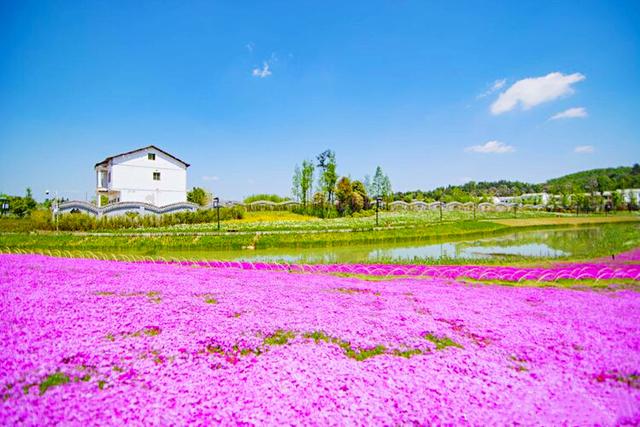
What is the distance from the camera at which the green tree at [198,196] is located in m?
66.4

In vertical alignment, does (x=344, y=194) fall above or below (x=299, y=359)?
above

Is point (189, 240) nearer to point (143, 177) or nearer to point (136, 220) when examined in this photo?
point (136, 220)

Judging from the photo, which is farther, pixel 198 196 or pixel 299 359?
pixel 198 196

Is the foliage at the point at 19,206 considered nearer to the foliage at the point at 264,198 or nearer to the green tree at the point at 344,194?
the foliage at the point at 264,198

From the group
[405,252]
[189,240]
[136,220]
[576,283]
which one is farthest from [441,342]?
[136,220]

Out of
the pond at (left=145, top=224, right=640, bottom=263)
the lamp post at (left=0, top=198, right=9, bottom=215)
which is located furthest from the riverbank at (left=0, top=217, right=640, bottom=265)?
the lamp post at (left=0, top=198, right=9, bottom=215)

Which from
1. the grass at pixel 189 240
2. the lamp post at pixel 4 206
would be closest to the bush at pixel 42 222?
the grass at pixel 189 240

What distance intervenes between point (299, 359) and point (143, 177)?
167 feet

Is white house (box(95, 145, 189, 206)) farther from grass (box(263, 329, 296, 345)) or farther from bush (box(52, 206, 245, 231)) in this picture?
grass (box(263, 329, 296, 345))

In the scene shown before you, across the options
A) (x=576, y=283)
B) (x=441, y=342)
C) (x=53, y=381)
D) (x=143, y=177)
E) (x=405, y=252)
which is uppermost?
(x=143, y=177)

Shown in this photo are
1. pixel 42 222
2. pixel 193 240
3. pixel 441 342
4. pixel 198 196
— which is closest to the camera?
pixel 441 342

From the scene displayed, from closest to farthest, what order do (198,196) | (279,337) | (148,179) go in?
(279,337) < (148,179) < (198,196)

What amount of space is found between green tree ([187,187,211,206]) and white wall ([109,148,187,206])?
1356 centimetres

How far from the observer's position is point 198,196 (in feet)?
223
